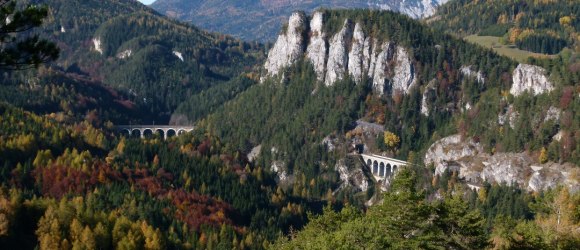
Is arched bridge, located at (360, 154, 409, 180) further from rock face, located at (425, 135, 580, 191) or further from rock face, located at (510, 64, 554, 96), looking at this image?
rock face, located at (510, 64, 554, 96)

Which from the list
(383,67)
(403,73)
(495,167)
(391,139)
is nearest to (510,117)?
(495,167)

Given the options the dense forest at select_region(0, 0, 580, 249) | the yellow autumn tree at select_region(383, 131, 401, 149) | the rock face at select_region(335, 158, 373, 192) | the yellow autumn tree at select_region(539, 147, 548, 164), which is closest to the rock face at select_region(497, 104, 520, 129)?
the dense forest at select_region(0, 0, 580, 249)

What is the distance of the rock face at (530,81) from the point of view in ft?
514

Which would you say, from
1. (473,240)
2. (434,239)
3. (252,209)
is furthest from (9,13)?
(252,209)

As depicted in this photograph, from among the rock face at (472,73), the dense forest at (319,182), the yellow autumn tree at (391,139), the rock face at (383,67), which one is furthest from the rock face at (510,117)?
the rock face at (383,67)

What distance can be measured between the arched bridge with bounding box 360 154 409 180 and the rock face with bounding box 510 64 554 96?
109ft

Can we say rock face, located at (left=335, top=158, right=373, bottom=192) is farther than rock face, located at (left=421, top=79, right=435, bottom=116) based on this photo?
No

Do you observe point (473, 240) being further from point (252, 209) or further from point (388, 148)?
point (388, 148)

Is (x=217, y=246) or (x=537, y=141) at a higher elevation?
(x=537, y=141)

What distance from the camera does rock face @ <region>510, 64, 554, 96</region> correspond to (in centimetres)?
15675

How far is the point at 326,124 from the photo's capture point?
638ft

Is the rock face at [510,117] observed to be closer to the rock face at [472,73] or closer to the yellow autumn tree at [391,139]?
the rock face at [472,73]

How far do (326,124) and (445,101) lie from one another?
33.5 metres

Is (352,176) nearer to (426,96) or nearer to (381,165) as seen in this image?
(381,165)
